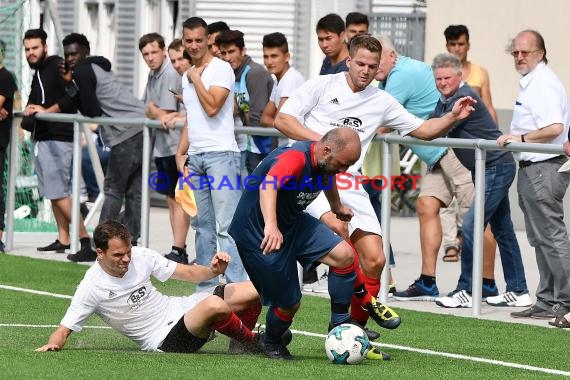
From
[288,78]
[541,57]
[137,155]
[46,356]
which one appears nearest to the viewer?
[46,356]

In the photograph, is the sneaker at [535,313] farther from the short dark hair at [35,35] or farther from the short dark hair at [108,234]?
the short dark hair at [35,35]

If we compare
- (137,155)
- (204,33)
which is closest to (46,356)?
(204,33)

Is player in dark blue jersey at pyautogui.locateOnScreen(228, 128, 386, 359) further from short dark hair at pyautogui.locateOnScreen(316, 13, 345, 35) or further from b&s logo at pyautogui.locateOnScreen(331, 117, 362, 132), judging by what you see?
short dark hair at pyautogui.locateOnScreen(316, 13, 345, 35)

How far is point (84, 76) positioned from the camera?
53.3ft

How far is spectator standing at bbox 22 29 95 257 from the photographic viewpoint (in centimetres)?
1662

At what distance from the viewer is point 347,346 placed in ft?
32.6

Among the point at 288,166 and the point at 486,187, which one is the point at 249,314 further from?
the point at 486,187

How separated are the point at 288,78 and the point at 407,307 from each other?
261 cm

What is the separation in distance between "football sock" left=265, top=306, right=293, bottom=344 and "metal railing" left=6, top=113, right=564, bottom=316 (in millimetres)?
2864

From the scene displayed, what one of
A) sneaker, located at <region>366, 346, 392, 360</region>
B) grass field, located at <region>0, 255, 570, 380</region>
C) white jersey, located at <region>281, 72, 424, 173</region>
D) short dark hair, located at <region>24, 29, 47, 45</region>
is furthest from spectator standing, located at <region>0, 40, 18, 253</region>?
sneaker, located at <region>366, 346, 392, 360</region>

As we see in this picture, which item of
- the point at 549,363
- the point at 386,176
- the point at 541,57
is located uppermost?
the point at 541,57

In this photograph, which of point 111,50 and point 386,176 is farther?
point 111,50

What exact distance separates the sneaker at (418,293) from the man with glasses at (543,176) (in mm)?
1186

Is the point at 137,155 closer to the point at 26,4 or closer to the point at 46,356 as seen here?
the point at 26,4
